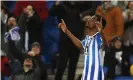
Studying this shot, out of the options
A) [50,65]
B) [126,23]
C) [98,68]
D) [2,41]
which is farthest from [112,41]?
[98,68]

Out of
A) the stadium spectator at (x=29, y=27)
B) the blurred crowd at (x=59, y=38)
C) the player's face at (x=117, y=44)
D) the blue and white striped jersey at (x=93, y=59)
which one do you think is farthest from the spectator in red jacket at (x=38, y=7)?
the blue and white striped jersey at (x=93, y=59)

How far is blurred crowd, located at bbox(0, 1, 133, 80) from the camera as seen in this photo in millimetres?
10000

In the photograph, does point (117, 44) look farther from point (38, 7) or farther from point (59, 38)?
point (38, 7)

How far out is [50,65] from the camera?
11391 millimetres

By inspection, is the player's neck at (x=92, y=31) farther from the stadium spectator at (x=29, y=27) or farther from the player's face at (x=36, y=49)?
the stadium spectator at (x=29, y=27)

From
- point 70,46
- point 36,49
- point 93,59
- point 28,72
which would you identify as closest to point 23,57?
point 36,49

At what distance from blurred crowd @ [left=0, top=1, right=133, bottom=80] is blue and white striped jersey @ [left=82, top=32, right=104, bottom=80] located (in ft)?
9.36

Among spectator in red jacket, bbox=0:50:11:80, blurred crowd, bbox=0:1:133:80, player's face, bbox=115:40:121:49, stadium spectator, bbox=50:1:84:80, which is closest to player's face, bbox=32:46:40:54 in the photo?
blurred crowd, bbox=0:1:133:80

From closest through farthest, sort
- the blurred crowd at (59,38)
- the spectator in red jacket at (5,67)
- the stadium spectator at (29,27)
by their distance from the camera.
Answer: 1. the blurred crowd at (59,38)
2. the spectator in red jacket at (5,67)
3. the stadium spectator at (29,27)

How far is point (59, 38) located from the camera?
34.7 ft

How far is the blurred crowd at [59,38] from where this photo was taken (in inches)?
394

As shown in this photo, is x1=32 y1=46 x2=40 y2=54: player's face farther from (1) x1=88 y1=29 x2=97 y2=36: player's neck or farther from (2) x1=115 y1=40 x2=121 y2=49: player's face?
(1) x1=88 y1=29 x2=97 y2=36: player's neck

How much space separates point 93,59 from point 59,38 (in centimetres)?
373

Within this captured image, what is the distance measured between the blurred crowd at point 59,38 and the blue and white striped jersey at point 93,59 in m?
2.85
